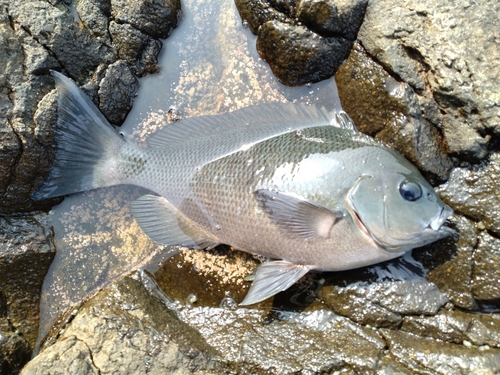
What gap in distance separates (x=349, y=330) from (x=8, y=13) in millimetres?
3128

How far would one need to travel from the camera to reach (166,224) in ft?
10.4

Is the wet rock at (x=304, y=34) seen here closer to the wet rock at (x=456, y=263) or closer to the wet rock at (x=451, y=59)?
the wet rock at (x=451, y=59)

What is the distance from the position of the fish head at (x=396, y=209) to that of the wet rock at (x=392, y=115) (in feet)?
0.98

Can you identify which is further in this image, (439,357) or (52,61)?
(52,61)

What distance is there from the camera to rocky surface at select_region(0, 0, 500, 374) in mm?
2715

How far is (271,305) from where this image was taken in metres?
3.04

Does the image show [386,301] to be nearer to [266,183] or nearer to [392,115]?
[266,183]

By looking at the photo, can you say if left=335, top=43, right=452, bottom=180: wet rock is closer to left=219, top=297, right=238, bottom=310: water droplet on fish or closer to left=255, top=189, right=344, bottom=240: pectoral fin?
left=255, top=189, right=344, bottom=240: pectoral fin

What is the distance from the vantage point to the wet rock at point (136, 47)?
321 cm

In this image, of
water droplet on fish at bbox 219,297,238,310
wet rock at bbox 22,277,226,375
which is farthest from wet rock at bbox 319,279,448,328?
wet rock at bbox 22,277,226,375

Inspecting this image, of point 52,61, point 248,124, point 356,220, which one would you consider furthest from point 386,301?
point 52,61

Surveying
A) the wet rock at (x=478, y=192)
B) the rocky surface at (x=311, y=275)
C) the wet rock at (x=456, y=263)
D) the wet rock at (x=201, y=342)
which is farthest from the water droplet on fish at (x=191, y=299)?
the wet rock at (x=478, y=192)

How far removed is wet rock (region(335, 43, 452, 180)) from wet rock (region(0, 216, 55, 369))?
2561 millimetres

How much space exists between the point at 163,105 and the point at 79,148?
Answer: 0.73 metres
